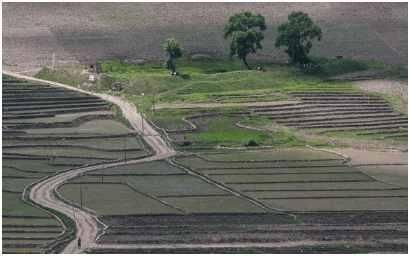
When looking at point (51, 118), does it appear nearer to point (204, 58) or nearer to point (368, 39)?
point (204, 58)

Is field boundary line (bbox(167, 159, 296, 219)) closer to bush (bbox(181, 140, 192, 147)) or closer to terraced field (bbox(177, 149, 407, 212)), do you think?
terraced field (bbox(177, 149, 407, 212))

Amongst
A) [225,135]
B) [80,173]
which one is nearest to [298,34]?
[225,135]

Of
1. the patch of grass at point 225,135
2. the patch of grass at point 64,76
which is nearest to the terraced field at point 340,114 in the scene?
the patch of grass at point 225,135

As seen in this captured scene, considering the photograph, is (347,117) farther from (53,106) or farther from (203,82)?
(53,106)

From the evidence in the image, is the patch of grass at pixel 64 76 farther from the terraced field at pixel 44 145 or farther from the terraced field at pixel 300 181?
the terraced field at pixel 300 181

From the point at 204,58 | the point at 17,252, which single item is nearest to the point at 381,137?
the point at 204,58

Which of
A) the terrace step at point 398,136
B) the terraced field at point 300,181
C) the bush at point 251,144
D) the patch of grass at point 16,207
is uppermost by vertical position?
the terrace step at point 398,136
